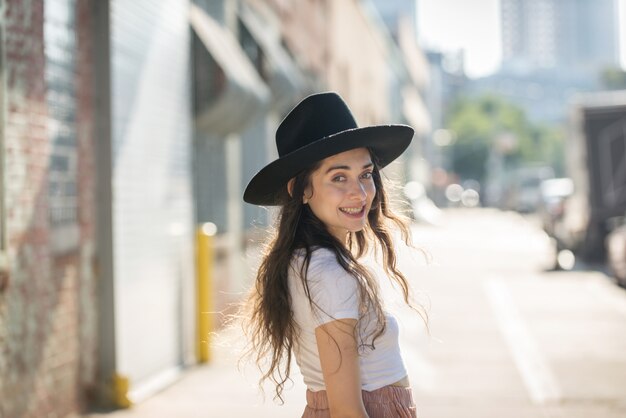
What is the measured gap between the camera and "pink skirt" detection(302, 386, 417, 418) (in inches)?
107

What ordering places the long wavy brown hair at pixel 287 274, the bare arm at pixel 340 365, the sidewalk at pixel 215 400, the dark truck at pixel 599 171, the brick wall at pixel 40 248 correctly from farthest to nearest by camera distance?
the dark truck at pixel 599 171 < the sidewalk at pixel 215 400 < the brick wall at pixel 40 248 < the long wavy brown hair at pixel 287 274 < the bare arm at pixel 340 365

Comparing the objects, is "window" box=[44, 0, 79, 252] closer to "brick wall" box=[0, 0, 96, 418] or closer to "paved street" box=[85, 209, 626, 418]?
"brick wall" box=[0, 0, 96, 418]

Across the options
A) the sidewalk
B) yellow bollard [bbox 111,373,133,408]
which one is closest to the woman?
the sidewalk

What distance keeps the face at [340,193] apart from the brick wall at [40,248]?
321 cm

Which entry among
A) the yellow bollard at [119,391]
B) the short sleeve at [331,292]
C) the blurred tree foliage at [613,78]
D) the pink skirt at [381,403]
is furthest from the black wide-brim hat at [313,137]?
the blurred tree foliage at [613,78]

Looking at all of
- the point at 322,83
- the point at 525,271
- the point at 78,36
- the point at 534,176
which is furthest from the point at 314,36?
the point at 534,176

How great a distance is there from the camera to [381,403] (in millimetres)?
2711

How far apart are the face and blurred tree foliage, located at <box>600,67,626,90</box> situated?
11767cm

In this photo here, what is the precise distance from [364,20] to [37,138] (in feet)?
95.9

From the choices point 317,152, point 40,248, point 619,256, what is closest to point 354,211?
point 317,152

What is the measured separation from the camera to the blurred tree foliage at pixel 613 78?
374ft

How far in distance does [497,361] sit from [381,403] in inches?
259

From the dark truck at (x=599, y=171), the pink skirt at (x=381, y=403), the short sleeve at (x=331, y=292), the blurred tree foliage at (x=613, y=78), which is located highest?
the blurred tree foliage at (x=613, y=78)

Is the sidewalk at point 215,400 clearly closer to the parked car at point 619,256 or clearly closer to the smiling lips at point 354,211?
the smiling lips at point 354,211
